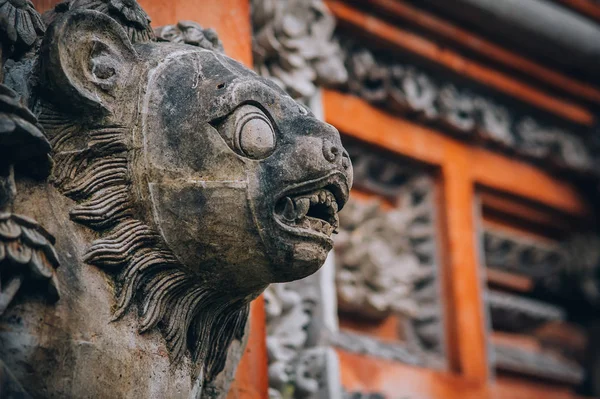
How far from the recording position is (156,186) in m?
3.60

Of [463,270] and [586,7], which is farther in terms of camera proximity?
[586,7]

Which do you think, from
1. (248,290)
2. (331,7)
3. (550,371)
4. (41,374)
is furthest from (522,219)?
(41,374)

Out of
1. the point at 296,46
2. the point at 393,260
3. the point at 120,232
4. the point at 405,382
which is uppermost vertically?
the point at 296,46

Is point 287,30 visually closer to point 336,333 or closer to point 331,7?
point 331,7

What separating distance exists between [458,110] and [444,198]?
1.42ft

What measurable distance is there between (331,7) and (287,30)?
16.0 inches

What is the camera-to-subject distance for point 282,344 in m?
5.07

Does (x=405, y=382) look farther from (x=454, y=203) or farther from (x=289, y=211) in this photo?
(x=289, y=211)

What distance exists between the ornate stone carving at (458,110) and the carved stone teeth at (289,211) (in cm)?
234

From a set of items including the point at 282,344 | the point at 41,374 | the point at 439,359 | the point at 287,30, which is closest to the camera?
the point at 41,374

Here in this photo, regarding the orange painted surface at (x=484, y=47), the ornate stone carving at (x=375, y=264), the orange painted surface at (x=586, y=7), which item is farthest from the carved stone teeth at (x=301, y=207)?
the orange painted surface at (x=586, y=7)

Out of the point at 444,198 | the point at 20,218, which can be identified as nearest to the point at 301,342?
the point at 444,198

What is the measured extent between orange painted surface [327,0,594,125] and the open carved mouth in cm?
227

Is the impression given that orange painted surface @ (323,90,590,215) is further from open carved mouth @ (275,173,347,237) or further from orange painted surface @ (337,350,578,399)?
open carved mouth @ (275,173,347,237)
